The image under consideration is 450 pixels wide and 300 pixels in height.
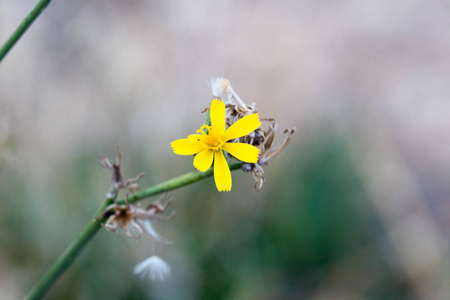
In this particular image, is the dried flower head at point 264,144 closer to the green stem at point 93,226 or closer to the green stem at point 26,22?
the green stem at point 93,226

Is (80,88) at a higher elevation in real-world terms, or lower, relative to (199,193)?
higher

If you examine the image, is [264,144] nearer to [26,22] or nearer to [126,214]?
[126,214]

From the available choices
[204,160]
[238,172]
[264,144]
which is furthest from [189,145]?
[238,172]

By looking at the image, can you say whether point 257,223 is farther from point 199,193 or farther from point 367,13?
point 367,13

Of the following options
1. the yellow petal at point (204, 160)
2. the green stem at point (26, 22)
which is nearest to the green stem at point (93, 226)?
the yellow petal at point (204, 160)

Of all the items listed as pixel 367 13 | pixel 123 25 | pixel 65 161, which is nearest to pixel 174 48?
pixel 123 25

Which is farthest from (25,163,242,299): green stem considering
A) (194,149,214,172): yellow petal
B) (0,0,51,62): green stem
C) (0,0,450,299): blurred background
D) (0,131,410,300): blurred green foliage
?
(0,131,410,300): blurred green foliage

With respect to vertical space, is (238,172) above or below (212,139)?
above
